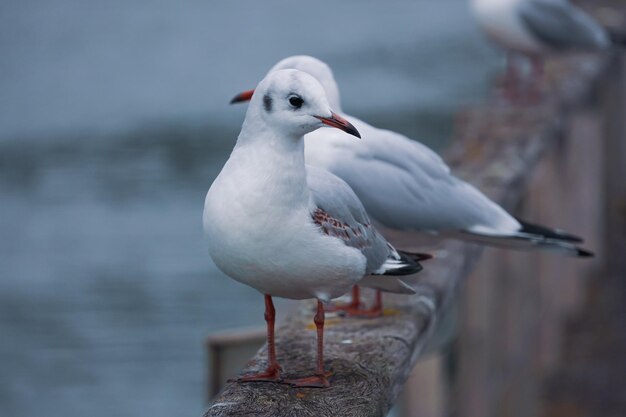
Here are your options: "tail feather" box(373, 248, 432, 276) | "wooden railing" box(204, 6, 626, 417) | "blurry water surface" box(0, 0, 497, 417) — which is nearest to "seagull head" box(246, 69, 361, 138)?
"tail feather" box(373, 248, 432, 276)

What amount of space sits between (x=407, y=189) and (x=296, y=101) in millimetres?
1052

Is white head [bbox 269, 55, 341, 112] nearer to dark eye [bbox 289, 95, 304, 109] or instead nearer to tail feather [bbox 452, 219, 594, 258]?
tail feather [bbox 452, 219, 594, 258]

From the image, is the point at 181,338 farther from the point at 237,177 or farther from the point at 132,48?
the point at 132,48

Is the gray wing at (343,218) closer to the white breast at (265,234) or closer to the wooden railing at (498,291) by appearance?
the white breast at (265,234)

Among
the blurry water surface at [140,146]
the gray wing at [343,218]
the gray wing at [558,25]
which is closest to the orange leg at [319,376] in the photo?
the gray wing at [343,218]

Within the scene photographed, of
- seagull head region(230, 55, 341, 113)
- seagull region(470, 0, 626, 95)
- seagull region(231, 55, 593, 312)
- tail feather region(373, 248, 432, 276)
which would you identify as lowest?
tail feather region(373, 248, 432, 276)

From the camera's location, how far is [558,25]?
6.75 meters

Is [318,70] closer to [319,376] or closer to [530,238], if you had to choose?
[530,238]

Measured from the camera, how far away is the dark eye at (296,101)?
7.98 feet

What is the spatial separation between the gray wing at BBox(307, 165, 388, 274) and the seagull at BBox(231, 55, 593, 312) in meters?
0.52

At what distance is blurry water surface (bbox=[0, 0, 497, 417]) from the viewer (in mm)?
8531

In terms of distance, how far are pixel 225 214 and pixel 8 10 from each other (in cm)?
1536

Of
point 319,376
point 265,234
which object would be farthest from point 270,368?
point 265,234

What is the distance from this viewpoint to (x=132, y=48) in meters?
16.5
